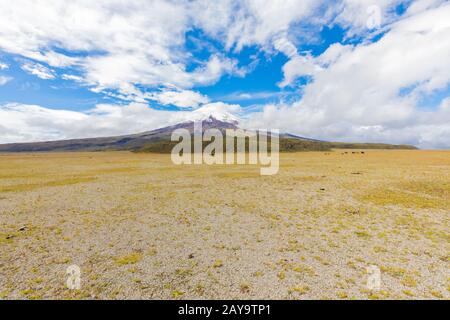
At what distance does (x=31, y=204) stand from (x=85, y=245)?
641 inches

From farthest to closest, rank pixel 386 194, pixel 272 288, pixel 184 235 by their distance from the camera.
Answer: pixel 386 194
pixel 184 235
pixel 272 288

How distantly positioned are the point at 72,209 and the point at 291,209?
21.4m

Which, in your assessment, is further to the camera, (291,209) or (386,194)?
(386,194)

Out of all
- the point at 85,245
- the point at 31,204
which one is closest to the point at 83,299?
the point at 85,245
